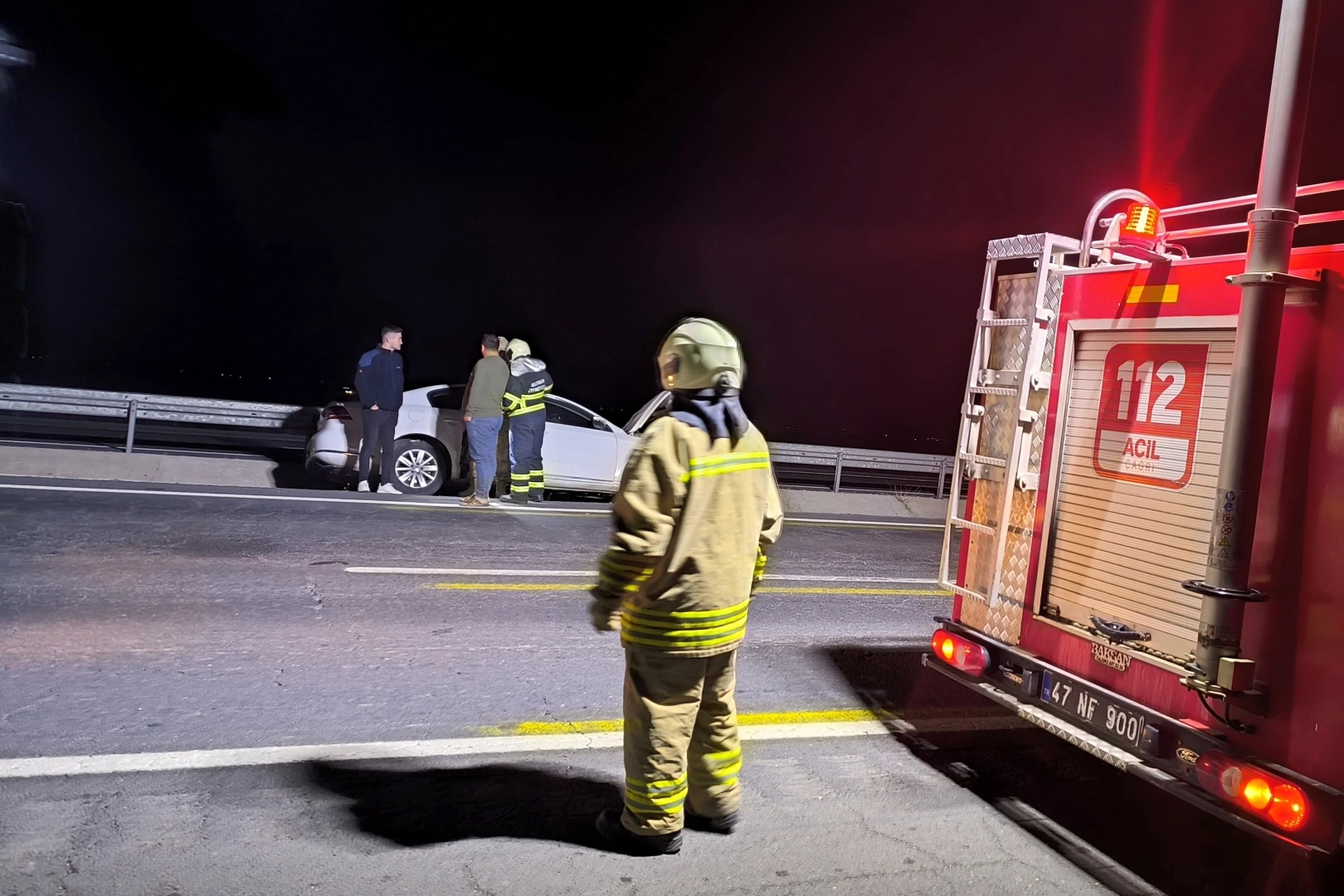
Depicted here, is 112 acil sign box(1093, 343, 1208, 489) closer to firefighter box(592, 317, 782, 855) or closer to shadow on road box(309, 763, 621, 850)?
firefighter box(592, 317, 782, 855)

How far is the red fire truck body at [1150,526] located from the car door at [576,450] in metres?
7.67

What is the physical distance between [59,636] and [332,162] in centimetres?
5305

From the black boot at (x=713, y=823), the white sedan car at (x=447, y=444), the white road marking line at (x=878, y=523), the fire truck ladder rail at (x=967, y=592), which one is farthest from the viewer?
the white road marking line at (x=878, y=523)

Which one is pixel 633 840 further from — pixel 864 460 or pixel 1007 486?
pixel 864 460

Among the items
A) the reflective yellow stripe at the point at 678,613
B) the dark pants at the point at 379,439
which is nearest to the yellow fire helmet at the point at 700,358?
the reflective yellow stripe at the point at 678,613

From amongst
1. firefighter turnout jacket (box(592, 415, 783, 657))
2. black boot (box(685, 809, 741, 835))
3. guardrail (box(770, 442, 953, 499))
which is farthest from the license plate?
guardrail (box(770, 442, 953, 499))

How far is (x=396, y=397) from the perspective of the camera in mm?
11109

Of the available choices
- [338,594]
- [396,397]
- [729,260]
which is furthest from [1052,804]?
[729,260]

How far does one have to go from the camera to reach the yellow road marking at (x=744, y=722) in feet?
15.7

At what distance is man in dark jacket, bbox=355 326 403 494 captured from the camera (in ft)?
35.7

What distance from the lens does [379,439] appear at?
11.2 m

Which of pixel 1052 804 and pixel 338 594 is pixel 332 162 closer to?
pixel 338 594

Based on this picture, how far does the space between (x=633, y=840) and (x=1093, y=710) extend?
2.04 meters

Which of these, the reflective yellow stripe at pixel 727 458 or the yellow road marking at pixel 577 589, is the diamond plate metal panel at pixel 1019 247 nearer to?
the reflective yellow stripe at pixel 727 458
